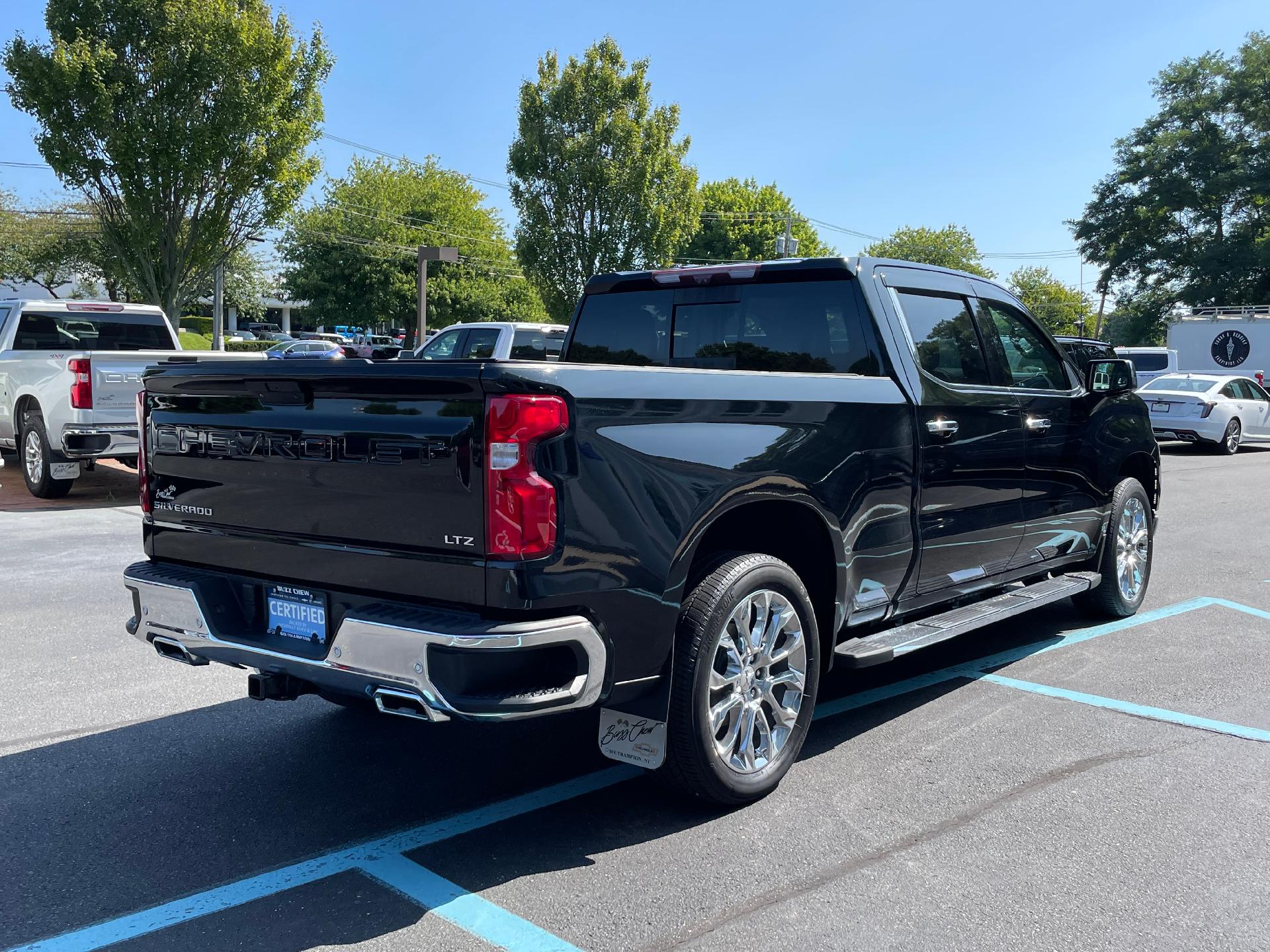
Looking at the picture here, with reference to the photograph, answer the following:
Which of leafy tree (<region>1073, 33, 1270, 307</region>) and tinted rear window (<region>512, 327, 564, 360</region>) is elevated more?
leafy tree (<region>1073, 33, 1270, 307</region>)

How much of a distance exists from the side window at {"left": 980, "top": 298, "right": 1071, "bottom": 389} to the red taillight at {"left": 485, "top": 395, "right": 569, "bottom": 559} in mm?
3288

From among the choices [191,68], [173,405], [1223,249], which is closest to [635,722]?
[173,405]

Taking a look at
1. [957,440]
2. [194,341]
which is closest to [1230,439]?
[957,440]

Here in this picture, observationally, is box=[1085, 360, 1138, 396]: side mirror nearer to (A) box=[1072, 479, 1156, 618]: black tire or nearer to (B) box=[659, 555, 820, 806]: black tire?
(A) box=[1072, 479, 1156, 618]: black tire

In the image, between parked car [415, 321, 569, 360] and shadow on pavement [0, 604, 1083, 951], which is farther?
parked car [415, 321, 569, 360]

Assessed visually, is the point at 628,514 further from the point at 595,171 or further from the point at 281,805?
the point at 595,171

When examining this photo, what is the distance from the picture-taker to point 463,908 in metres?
3.11

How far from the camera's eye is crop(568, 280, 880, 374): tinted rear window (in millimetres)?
4777

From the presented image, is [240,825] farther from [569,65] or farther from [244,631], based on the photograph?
[569,65]

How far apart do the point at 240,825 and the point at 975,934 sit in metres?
2.36

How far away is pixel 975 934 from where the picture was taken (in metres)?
2.99

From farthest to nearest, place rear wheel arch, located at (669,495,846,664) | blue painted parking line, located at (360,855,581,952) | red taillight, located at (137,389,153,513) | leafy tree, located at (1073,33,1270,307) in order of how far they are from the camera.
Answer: leafy tree, located at (1073,33,1270,307) → red taillight, located at (137,389,153,513) → rear wheel arch, located at (669,495,846,664) → blue painted parking line, located at (360,855,581,952)

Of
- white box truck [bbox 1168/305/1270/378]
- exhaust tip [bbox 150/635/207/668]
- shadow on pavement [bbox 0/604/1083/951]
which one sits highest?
white box truck [bbox 1168/305/1270/378]

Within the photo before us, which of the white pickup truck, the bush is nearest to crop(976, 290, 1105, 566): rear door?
the white pickup truck
